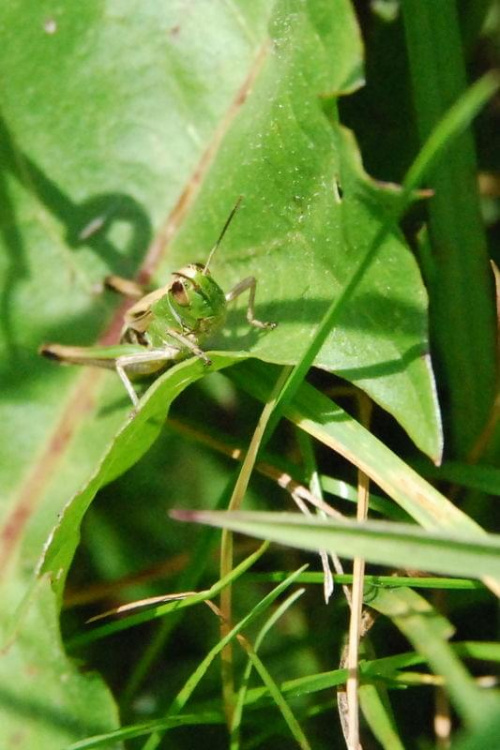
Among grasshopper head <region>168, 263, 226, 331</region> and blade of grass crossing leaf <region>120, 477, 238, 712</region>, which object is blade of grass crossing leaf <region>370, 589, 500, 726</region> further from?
grasshopper head <region>168, 263, 226, 331</region>

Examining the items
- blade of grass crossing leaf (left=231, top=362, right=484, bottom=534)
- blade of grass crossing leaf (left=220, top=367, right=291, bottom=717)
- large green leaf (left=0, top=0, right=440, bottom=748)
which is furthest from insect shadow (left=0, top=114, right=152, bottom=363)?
blade of grass crossing leaf (left=220, top=367, right=291, bottom=717)

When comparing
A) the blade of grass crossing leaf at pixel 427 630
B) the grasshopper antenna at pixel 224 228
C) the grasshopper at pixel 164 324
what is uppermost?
the grasshopper antenna at pixel 224 228

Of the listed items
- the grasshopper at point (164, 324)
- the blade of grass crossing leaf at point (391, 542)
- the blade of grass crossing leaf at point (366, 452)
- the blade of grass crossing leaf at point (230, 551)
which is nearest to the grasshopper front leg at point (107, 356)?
the grasshopper at point (164, 324)

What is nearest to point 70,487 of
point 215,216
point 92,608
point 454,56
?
point 92,608

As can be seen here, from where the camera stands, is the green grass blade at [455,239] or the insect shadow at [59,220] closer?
the green grass blade at [455,239]

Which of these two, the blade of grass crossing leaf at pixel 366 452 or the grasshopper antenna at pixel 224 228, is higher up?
the grasshopper antenna at pixel 224 228

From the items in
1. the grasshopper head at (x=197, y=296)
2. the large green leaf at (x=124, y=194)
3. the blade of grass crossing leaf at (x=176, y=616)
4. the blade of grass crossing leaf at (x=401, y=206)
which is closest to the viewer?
the blade of grass crossing leaf at (x=401, y=206)

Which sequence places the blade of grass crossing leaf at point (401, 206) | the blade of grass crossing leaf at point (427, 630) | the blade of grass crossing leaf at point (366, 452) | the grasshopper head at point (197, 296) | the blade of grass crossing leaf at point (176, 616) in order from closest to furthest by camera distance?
the blade of grass crossing leaf at point (401, 206) < the blade of grass crossing leaf at point (427, 630) < the blade of grass crossing leaf at point (366, 452) < the blade of grass crossing leaf at point (176, 616) < the grasshopper head at point (197, 296)

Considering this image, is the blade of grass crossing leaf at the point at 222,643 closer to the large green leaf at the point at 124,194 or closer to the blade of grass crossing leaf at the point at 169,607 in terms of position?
the blade of grass crossing leaf at the point at 169,607

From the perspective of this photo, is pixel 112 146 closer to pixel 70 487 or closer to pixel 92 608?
pixel 70 487
